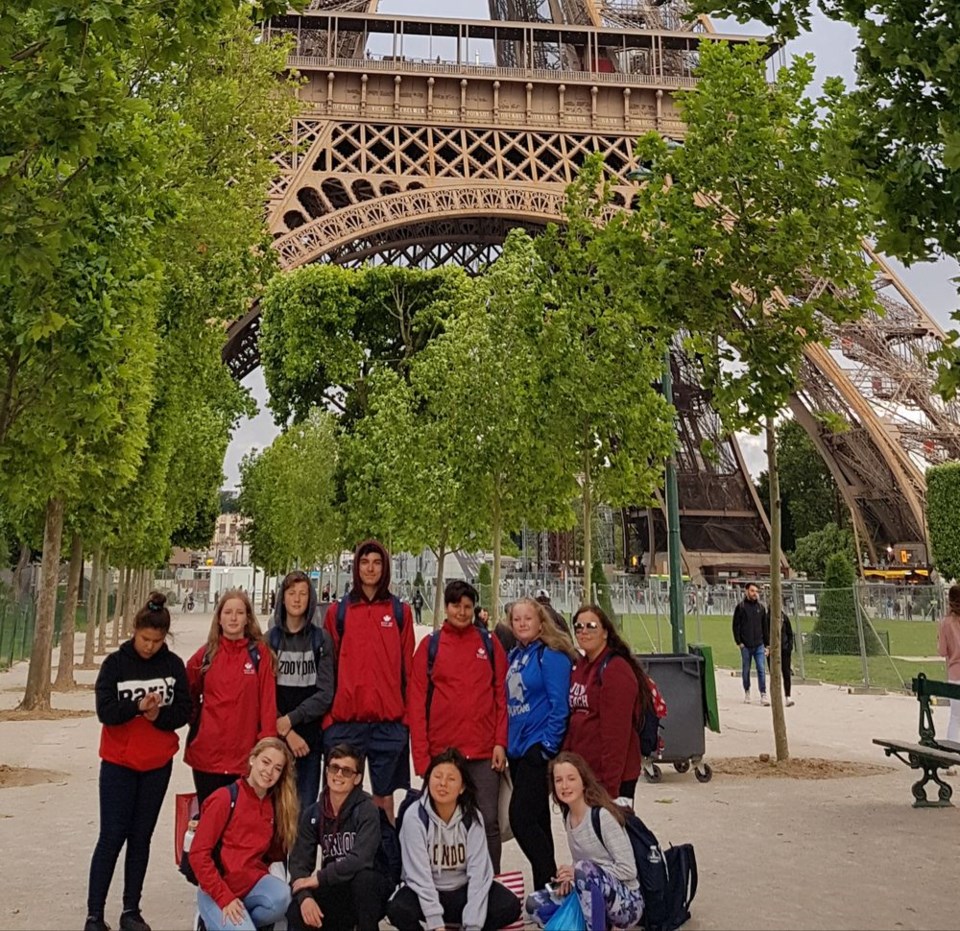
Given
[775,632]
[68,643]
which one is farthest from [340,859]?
[68,643]

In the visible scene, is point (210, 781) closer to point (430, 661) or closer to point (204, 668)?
point (204, 668)

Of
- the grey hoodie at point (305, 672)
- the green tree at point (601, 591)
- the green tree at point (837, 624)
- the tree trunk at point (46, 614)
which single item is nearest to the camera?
the grey hoodie at point (305, 672)

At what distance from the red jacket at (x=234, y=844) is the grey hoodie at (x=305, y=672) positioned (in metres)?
0.78

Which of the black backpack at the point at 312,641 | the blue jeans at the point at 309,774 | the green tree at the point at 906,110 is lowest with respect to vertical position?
the blue jeans at the point at 309,774

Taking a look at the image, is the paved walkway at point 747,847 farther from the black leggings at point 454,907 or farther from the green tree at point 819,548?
the green tree at point 819,548

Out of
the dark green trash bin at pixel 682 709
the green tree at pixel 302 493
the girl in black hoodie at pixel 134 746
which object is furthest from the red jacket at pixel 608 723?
the green tree at pixel 302 493

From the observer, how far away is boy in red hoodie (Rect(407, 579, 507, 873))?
16.6ft

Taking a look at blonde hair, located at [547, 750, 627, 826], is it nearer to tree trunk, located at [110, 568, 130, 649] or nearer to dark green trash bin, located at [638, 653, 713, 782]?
dark green trash bin, located at [638, 653, 713, 782]

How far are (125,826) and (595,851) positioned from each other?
7.49 feet

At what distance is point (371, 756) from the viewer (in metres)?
5.33

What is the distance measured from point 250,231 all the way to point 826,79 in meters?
8.84

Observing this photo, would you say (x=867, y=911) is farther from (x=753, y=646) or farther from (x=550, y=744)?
(x=753, y=646)

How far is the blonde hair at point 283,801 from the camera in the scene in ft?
14.7

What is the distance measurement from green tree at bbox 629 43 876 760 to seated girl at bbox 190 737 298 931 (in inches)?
233
